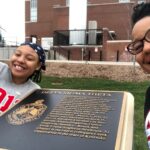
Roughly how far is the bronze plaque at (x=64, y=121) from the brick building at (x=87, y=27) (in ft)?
70.5

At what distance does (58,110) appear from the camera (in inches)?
142

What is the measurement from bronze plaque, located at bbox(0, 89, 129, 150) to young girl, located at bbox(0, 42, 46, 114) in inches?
10.3

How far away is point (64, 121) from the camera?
133 inches

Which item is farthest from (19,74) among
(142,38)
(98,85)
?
(98,85)

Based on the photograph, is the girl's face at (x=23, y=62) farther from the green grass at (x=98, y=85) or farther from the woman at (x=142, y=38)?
the green grass at (x=98, y=85)

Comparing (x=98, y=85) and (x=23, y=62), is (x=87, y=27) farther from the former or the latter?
(x=23, y=62)

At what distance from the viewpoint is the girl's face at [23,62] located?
13.8 ft

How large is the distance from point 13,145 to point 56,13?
37.8 meters

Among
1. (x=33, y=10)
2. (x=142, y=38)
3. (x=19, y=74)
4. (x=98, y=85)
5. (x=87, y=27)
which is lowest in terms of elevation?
(x=98, y=85)

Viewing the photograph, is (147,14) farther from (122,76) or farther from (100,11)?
(100,11)

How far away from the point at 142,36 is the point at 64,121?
3.74 ft

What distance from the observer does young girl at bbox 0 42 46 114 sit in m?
4.17

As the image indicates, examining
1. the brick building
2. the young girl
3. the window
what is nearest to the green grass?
the young girl

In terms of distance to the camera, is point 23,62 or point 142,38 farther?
point 23,62
